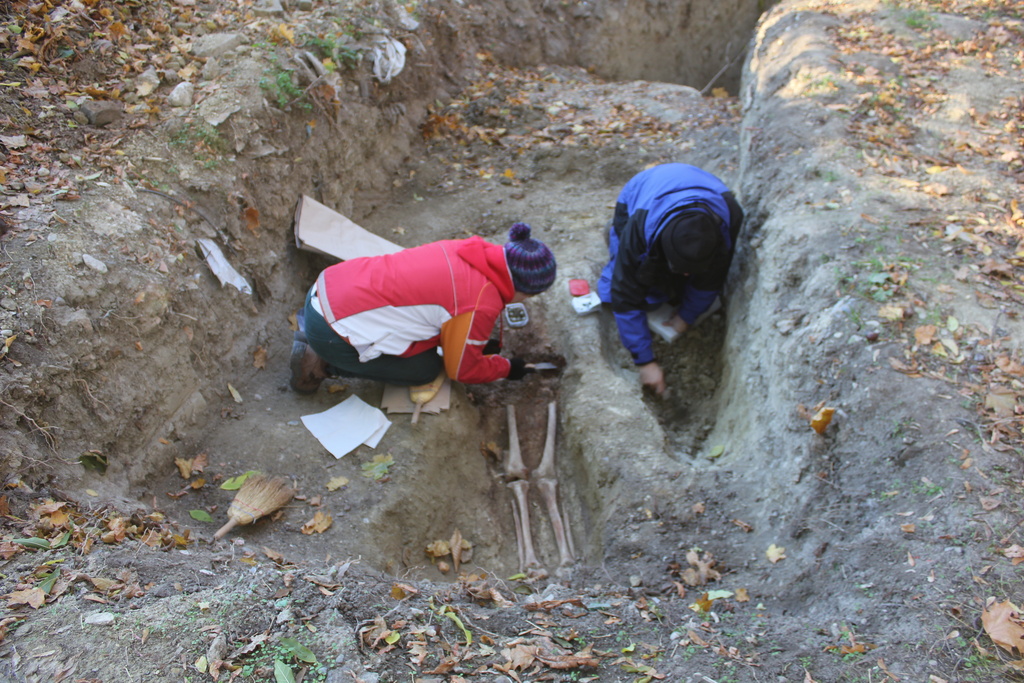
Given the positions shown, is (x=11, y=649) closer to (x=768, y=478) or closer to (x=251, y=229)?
(x=251, y=229)

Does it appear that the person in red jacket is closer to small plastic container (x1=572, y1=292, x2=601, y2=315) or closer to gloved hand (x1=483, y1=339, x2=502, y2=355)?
gloved hand (x1=483, y1=339, x2=502, y2=355)

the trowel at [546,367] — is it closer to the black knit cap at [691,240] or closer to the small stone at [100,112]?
the black knit cap at [691,240]

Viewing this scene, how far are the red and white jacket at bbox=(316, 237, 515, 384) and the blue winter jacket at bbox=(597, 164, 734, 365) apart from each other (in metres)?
1.14

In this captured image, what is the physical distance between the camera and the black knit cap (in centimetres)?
392

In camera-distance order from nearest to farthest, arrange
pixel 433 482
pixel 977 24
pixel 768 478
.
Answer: pixel 768 478, pixel 433 482, pixel 977 24

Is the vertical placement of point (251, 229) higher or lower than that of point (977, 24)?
lower

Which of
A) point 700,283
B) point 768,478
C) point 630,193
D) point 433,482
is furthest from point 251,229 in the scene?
point 768,478

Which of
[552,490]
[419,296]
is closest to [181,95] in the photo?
[419,296]

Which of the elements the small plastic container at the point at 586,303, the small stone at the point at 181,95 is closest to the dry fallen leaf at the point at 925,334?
the small plastic container at the point at 586,303

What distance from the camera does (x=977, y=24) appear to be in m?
6.15

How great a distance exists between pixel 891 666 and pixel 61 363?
4.08 meters

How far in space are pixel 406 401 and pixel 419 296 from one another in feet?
3.01

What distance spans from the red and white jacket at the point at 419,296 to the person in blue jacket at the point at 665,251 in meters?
1.15

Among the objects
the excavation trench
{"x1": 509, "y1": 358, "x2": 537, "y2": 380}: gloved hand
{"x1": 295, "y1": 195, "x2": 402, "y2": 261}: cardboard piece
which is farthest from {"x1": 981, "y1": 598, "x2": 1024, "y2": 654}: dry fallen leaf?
{"x1": 295, "y1": 195, "x2": 402, "y2": 261}: cardboard piece
